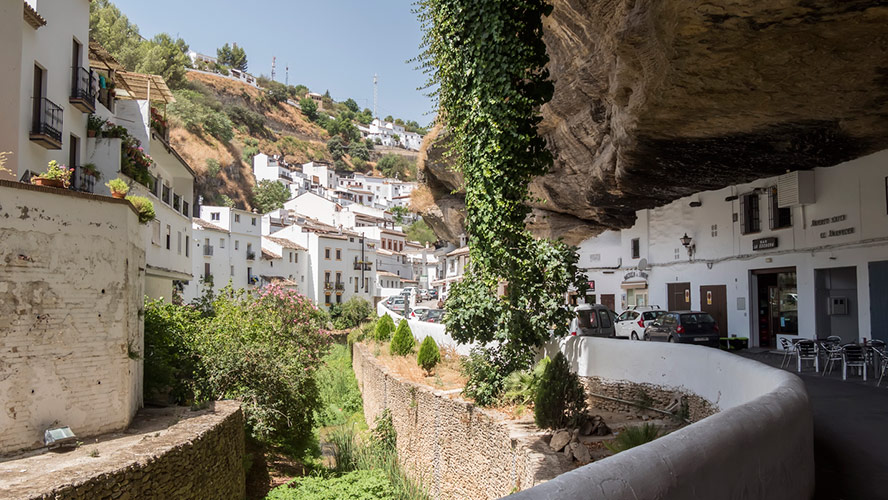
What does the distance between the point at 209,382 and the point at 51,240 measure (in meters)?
5.94

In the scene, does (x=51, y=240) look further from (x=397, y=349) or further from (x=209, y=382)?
(x=397, y=349)

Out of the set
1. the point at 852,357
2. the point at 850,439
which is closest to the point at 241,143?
the point at 852,357

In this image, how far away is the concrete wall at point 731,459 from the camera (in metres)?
2.60

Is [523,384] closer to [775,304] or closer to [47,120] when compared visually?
A: [775,304]

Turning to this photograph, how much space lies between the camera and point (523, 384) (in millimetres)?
11891

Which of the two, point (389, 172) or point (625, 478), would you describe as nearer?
point (625, 478)

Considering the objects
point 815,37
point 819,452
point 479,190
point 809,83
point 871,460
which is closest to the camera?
point 871,460

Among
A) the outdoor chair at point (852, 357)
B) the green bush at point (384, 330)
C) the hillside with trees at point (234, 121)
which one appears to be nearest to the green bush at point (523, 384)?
the outdoor chair at point (852, 357)

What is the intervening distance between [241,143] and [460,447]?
4012 inches

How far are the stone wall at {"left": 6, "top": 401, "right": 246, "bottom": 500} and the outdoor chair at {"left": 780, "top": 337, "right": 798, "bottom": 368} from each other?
44.0 feet

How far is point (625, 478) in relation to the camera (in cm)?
266

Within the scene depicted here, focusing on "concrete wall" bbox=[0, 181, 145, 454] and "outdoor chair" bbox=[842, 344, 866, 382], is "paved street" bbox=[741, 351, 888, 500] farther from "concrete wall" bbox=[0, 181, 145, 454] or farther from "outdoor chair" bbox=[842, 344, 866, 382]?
"concrete wall" bbox=[0, 181, 145, 454]

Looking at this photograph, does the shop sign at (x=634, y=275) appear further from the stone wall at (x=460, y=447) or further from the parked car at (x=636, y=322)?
the stone wall at (x=460, y=447)

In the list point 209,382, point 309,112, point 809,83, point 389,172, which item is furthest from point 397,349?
point 309,112
